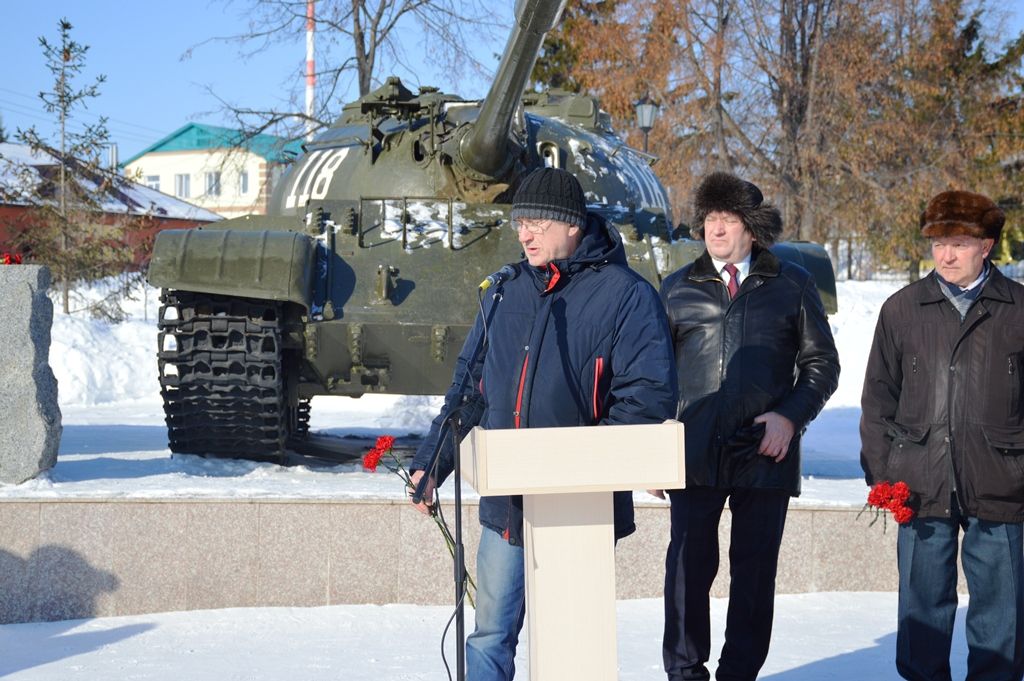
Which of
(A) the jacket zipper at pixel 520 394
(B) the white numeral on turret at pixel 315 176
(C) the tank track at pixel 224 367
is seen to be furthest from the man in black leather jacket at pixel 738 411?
(B) the white numeral on turret at pixel 315 176

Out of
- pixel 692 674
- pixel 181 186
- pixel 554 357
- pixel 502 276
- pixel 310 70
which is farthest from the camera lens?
pixel 181 186

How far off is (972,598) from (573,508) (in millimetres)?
2256

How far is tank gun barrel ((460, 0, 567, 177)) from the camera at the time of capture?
6094 mm

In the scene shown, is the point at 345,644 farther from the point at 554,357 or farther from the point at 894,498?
the point at 554,357

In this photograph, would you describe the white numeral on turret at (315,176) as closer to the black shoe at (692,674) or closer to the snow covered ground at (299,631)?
the snow covered ground at (299,631)

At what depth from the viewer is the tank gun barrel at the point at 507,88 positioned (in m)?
6.09

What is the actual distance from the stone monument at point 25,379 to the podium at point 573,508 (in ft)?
16.1

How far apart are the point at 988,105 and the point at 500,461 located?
2774cm

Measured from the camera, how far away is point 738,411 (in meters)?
4.22

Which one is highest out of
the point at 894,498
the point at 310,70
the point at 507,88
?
the point at 310,70

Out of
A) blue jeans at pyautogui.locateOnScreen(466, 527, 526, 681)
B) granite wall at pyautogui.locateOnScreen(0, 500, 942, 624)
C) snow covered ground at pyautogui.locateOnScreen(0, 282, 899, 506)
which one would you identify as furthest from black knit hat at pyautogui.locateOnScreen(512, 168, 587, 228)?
snow covered ground at pyautogui.locateOnScreen(0, 282, 899, 506)

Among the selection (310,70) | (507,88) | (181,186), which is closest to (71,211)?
(310,70)

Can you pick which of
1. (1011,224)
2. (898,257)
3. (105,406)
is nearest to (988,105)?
(1011,224)

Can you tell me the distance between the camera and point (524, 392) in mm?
3406
